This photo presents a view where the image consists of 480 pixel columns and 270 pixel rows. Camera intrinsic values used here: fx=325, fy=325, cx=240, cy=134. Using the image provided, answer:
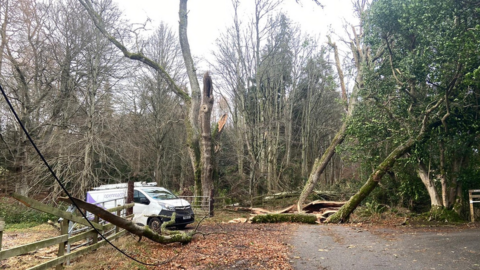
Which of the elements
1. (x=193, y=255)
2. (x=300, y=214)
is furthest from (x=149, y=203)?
(x=300, y=214)

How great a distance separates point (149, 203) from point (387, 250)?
8.32 m

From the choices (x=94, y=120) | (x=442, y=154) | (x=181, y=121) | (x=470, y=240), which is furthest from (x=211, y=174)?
(x=470, y=240)

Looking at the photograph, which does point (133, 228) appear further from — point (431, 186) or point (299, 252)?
point (431, 186)

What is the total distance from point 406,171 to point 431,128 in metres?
3.43

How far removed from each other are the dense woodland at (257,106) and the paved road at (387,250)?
3883 millimetres

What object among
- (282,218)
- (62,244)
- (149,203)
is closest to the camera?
(62,244)

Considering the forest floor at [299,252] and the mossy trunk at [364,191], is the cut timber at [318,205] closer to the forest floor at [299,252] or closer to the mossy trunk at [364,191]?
the mossy trunk at [364,191]

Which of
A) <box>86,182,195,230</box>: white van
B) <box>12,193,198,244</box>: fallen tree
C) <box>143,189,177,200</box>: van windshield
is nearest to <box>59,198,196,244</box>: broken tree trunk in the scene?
<box>12,193,198,244</box>: fallen tree

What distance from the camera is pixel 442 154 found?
1344 cm

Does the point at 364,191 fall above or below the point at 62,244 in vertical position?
above

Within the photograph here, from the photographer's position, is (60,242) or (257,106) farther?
(257,106)

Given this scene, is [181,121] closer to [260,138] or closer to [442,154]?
[260,138]

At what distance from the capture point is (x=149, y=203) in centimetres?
1234

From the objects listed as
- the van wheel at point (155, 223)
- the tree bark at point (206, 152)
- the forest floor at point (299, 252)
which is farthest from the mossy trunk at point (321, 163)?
the van wheel at point (155, 223)
